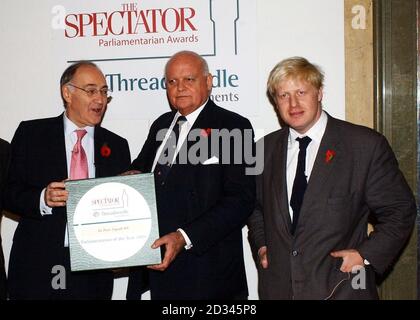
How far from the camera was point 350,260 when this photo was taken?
105 inches

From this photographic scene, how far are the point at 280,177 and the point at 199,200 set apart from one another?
0.43 metres

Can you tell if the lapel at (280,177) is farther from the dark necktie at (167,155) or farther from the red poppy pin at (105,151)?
the red poppy pin at (105,151)

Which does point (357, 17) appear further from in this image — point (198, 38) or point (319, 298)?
point (319, 298)

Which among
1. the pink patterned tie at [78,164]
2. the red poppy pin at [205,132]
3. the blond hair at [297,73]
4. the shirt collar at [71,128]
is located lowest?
the pink patterned tie at [78,164]

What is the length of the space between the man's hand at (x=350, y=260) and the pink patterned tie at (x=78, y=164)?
1390 mm

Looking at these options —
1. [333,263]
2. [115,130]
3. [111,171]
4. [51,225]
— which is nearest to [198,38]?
[115,130]

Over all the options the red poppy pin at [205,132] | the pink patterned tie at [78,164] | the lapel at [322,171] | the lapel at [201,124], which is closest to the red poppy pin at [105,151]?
the pink patterned tie at [78,164]

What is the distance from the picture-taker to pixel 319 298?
269 cm

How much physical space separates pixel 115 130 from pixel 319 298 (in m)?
1.91

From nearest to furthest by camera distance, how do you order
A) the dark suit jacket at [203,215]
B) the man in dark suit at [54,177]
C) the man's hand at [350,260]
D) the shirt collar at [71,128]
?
the man's hand at [350,260]
the dark suit jacket at [203,215]
the man in dark suit at [54,177]
the shirt collar at [71,128]

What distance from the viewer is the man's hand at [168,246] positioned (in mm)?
2729

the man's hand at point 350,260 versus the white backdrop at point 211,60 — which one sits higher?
the white backdrop at point 211,60

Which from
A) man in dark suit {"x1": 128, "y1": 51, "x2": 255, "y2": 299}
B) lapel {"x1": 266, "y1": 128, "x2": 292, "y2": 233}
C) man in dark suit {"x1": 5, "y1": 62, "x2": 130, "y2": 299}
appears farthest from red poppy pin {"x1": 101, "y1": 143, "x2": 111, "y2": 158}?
lapel {"x1": 266, "y1": 128, "x2": 292, "y2": 233}

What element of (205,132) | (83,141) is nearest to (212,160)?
(205,132)
